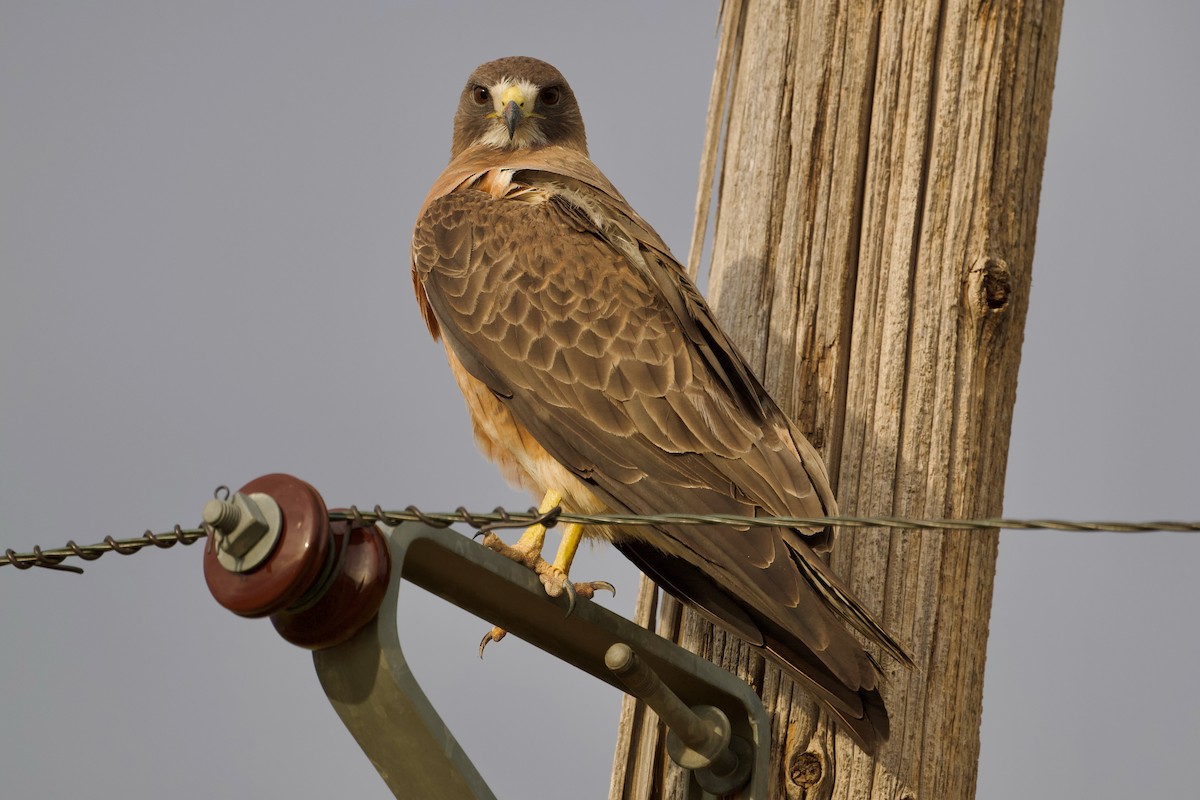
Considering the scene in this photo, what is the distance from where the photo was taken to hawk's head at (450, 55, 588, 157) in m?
6.04

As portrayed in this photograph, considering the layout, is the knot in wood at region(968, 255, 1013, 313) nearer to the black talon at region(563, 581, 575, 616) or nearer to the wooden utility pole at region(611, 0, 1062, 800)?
the wooden utility pole at region(611, 0, 1062, 800)

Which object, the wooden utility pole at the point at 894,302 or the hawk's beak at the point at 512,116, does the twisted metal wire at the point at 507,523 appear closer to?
the wooden utility pole at the point at 894,302

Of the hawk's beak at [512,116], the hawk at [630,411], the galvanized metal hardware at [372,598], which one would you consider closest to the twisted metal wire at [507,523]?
the galvanized metal hardware at [372,598]

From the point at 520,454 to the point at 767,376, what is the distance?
85cm

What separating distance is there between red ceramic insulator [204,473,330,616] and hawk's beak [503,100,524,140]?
3.66 m

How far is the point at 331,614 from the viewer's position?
254 cm

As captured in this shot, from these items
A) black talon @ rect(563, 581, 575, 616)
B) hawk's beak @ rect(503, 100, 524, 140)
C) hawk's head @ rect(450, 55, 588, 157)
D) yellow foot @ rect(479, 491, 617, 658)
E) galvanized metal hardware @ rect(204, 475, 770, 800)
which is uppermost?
hawk's head @ rect(450, 55, 588, 157)

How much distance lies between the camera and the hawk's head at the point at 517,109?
238 inches

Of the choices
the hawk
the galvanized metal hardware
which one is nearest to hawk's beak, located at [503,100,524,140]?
the hawk

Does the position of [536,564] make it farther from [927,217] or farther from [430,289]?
[927,217]

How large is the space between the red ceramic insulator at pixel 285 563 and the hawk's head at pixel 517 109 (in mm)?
3683

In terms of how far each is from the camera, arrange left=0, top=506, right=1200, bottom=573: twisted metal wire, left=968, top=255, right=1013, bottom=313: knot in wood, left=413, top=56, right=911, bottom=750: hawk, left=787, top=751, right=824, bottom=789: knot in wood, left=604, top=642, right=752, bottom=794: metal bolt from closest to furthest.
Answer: left=0, top=506, right=1200, bottom=573: twisted metal wire → left=604, top=642, right=752, bottom=794: metal bolt → left=413, top=56, right=911, bottom=750: hawk → left=787, top=751, right=824, bottom=789: knot in wood → left=968, top=255, right=1013, bottom=313: knot in wood

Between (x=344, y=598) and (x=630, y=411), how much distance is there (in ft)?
6.13

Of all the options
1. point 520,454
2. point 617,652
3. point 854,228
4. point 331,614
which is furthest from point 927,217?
point 331,614
